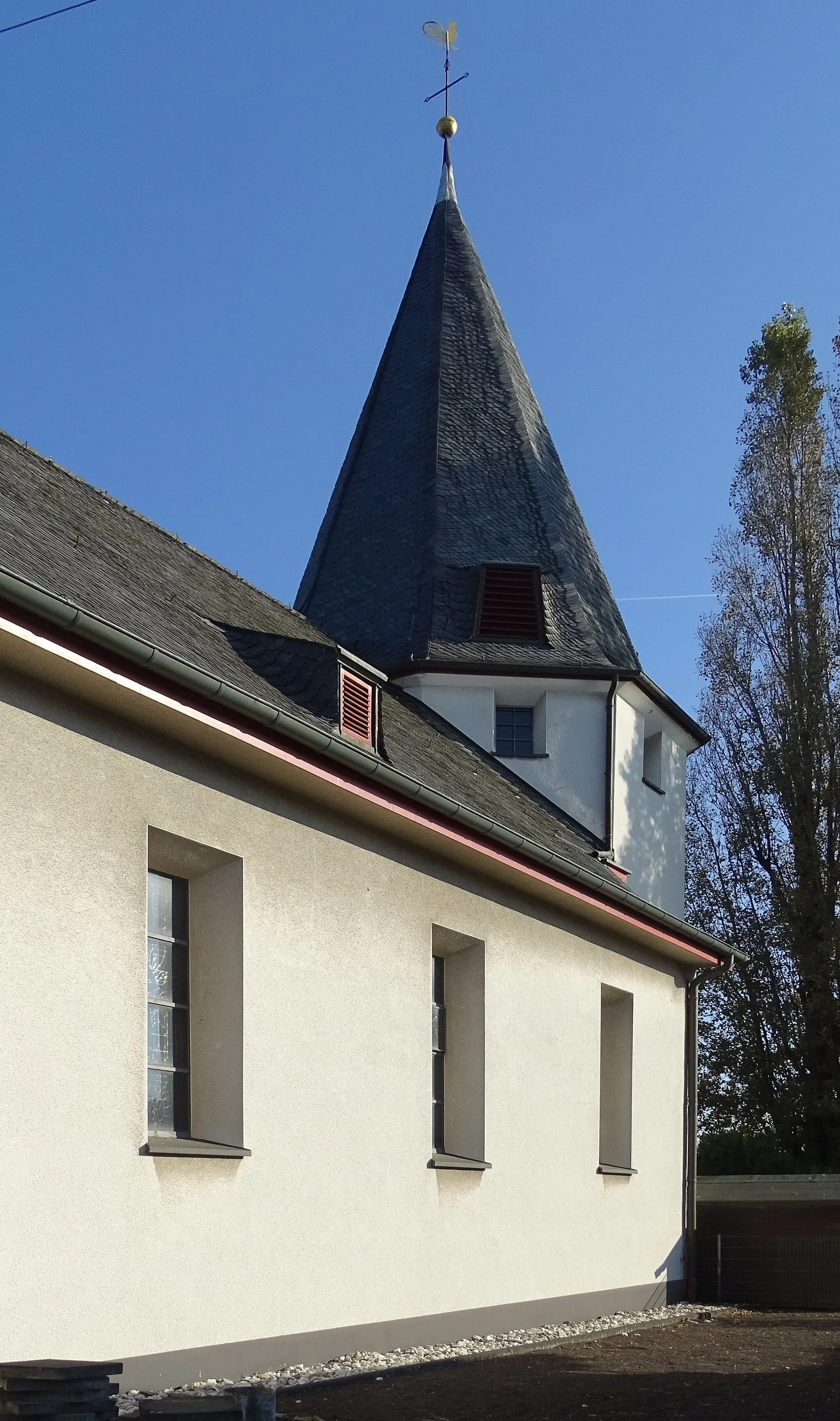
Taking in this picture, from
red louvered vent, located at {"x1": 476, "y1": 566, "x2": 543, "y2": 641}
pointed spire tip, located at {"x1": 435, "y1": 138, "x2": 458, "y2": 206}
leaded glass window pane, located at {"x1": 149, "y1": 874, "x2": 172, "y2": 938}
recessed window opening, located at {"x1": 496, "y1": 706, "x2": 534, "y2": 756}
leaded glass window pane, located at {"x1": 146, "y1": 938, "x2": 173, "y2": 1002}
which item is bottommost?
leaded glass window pane, located at {"x1": 146, "y1": 938, "x2": 173, "y2": 1002}

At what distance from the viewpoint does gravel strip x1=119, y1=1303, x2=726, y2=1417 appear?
8859 mm

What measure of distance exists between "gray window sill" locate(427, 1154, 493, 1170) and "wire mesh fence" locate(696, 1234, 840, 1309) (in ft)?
21.5

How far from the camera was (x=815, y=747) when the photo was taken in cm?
3084

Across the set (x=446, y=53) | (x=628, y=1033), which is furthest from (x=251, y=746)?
(x=446, y=53)

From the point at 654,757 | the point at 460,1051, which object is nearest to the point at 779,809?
the point at 654,757

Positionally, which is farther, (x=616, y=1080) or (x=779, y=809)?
(x=779, y=809)

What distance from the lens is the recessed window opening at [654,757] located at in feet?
70.2

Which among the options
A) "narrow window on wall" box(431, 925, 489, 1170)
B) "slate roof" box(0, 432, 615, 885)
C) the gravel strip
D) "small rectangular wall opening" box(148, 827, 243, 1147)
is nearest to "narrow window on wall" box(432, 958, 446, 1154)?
"narrow window on wall" box(431, 925, 489, 1170)

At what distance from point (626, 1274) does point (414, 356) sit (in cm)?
1369

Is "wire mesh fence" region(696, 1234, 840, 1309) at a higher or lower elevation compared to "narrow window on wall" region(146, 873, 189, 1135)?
lower

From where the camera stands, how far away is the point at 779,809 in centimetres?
3134

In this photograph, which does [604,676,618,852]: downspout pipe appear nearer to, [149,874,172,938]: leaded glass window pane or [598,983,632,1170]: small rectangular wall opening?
[598,983,632,1170]: small rectangular wall opening

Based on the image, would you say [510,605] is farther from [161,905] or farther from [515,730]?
[161,905]

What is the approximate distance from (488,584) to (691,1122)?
23.0 feet
